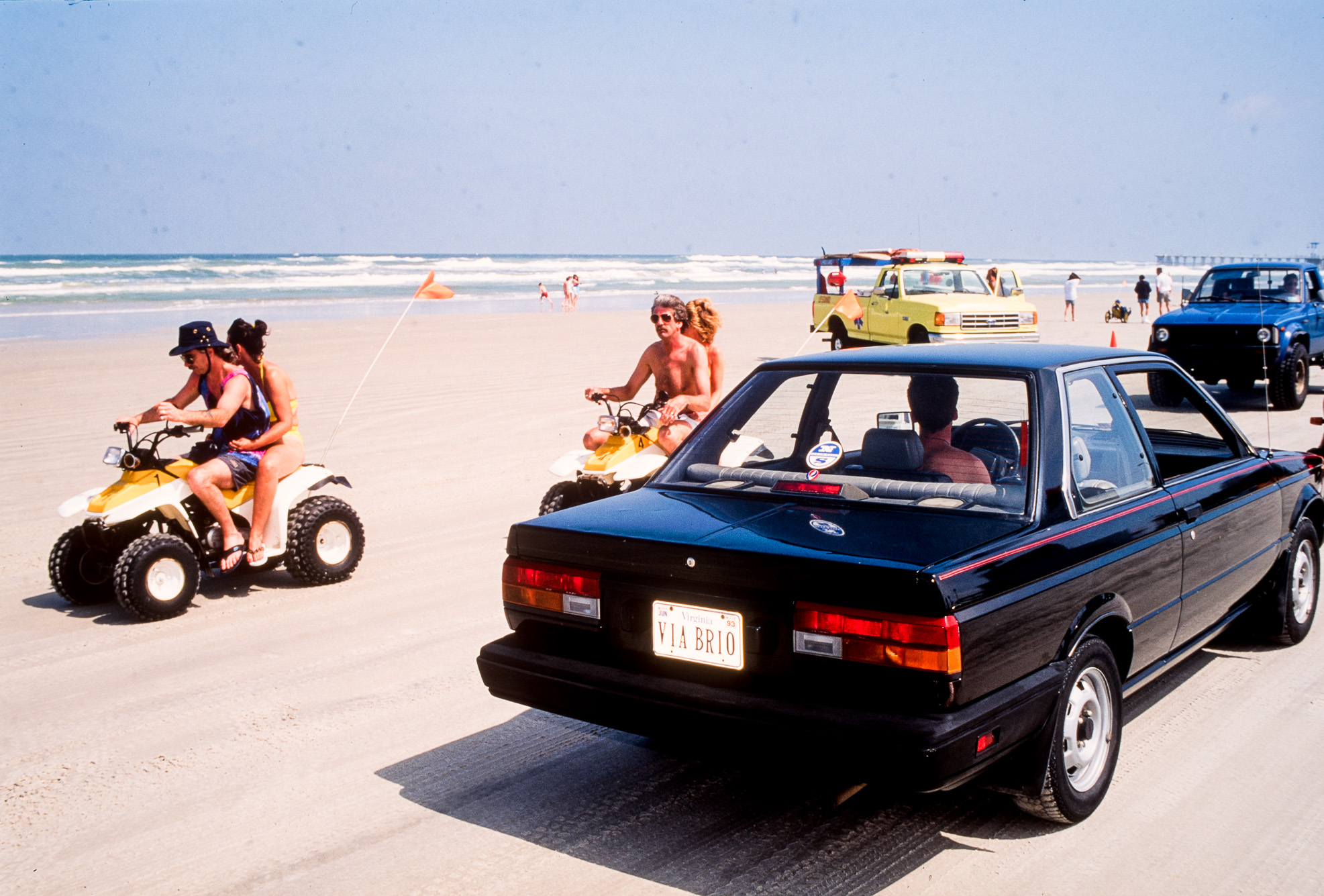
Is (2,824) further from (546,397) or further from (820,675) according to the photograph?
(546,397)

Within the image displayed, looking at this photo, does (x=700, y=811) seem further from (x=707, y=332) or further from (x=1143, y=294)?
(x=1143, y=294)

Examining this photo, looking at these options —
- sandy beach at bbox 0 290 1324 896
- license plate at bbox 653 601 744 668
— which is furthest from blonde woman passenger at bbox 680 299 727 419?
license plate at bbox 653 601 744 668

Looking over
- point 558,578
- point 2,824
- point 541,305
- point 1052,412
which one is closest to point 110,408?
point 2,824

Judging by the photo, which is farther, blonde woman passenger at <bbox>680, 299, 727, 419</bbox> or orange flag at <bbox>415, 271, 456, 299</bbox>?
blonde woman passenger at <bbox>680, 299, 727, 419</bbox>

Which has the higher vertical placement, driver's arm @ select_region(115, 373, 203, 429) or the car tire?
driver's arm @ select_region(115, 373, 203, 429)

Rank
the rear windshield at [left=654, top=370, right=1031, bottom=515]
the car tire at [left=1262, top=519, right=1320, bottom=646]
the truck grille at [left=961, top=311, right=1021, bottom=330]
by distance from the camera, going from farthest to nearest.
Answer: the truck grille at [left=961, top=311, right=1021, bottom=330] < the car tire at [left=1262, top=519, right=1320, bottom=646] < the rear windshield at [left=654, top=370, right=1031, bottom=515]

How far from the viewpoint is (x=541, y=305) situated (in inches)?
1778

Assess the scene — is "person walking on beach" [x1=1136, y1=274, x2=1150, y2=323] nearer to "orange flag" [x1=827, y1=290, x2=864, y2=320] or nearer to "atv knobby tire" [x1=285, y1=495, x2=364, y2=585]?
"orange flag" [x1=827, y1=290, x2=864, y2=320]

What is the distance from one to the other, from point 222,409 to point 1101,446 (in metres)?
4.76

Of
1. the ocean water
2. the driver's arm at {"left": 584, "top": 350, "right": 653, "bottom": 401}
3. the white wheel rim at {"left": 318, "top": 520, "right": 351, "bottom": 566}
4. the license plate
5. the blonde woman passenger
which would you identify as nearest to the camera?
the license plate

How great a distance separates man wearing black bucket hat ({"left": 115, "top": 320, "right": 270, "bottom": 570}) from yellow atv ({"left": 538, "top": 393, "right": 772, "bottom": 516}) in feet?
5.86

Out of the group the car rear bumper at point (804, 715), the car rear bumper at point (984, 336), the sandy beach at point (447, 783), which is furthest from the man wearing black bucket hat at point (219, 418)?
the car rear bumper at point (984, 336)

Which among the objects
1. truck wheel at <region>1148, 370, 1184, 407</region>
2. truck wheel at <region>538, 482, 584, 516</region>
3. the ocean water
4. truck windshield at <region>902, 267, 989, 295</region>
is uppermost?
the ocean water

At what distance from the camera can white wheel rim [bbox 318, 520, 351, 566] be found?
6715 mm
